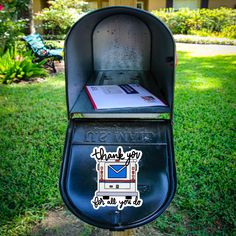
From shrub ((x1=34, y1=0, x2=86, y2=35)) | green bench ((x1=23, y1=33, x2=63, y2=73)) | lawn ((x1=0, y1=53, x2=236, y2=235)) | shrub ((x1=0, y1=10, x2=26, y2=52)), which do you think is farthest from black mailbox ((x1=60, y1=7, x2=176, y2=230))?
shrub ((x1=34, y1=0, x2=86, y2=35))

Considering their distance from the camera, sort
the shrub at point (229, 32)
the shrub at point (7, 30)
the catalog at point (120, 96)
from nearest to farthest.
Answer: the catalog at point (120, 96), the shrub at point (7, 30), the shrub at point (229, 32)

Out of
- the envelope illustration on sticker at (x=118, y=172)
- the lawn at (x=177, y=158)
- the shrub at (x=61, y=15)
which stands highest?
the envelope illustration on sticker at (x=118, y=172)

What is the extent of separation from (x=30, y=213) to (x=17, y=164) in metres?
0.71

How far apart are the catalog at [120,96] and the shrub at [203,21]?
12173mm

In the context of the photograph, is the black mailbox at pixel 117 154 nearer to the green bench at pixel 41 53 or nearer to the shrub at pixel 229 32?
the green bench at pixel 41 53

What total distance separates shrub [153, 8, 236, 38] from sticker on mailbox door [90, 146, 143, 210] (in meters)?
12.6

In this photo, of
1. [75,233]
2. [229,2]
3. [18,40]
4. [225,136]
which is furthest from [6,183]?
[229,2]

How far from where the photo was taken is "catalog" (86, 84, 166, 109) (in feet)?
3.91

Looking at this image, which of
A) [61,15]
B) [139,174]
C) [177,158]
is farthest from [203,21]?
[139,174]

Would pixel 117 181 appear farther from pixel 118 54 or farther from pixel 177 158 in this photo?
pixel 177 158

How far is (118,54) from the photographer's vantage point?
170 cm

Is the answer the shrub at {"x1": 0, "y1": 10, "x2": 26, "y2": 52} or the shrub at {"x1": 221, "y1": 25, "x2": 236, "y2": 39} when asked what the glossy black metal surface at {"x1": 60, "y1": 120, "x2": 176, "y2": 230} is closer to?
the shrub at {"x1": 0, "y1": 10, "x2": 26, "y2": 52}

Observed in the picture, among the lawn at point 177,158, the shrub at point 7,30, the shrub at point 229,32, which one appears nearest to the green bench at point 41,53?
the shrub at point 7,30

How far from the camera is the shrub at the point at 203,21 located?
12750 mm
